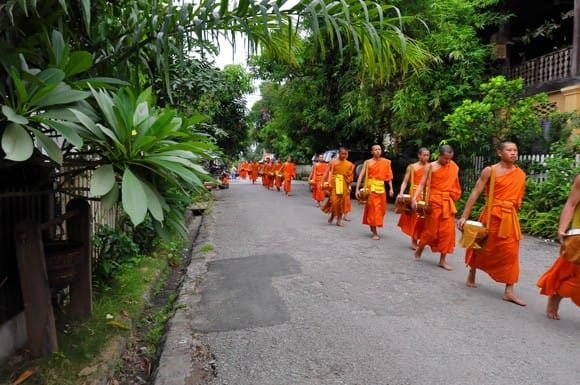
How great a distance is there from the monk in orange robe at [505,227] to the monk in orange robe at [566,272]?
19.7 inches

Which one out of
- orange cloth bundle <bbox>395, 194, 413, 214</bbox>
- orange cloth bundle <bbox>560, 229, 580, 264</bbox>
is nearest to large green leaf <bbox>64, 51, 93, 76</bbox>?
orange cloth bundle <bbox>560, 229, 580, 264</bbox>

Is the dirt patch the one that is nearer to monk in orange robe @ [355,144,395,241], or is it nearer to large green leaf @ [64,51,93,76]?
large green leaf @ [64,51,93,76]

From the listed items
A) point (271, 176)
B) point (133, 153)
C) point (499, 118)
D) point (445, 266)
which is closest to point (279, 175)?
point (271, 176)

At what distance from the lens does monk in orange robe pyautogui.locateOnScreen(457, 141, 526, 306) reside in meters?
4.41

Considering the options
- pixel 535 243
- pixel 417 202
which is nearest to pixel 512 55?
pixel 535 243

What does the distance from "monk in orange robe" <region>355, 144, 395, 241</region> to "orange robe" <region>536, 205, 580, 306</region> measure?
162 inches

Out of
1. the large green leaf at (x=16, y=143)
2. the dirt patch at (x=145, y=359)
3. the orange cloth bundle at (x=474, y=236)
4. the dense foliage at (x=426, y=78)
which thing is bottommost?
the dirt patch at (x=145, y=359)

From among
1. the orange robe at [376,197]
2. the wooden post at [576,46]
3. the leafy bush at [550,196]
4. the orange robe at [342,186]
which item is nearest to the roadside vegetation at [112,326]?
the orange robe at [376,197]

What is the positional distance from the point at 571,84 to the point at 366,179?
6.63 meters

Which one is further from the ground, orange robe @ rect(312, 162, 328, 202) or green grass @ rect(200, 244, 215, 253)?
orange robe @ rect(312, 162, 328, 202)

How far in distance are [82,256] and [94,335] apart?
625 millimetres

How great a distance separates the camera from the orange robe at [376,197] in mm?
7957

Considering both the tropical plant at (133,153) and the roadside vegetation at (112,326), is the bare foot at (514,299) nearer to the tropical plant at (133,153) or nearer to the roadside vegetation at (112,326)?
the roadside vegetation at (112,326)

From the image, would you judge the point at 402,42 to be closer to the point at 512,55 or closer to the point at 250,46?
the point at 250,46
